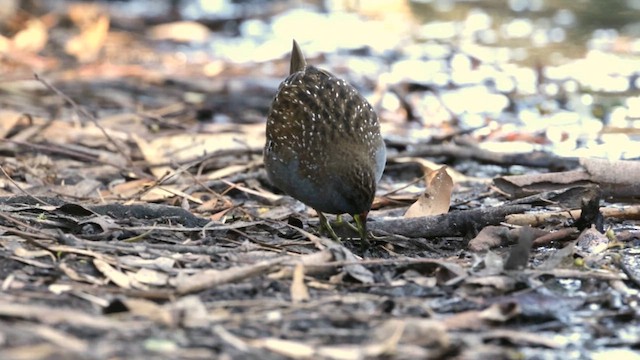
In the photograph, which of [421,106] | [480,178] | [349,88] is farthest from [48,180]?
[421,106]

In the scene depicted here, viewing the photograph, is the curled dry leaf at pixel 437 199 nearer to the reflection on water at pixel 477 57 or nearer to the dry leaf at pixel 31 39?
the reflection on water at pixel 477 57

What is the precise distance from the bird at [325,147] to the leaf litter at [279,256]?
233mm

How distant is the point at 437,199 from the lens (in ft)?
18.8

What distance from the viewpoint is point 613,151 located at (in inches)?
308

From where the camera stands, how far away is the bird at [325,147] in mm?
5168

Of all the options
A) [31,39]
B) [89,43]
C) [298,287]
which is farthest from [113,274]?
[31,39]

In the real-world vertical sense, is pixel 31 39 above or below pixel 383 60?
above

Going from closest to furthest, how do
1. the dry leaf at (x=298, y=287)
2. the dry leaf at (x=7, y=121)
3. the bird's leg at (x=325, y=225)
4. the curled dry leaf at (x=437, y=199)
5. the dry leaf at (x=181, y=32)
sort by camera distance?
the dry leaf at (x=298, y=287)
the bird's leg at (x=325, y=225)
the curled dry leaf at (x=437, y=199)
the dry leaf at (x=7, y=121)
the dry leaf at (x=181, y=32)

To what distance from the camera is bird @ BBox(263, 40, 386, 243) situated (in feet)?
17.0

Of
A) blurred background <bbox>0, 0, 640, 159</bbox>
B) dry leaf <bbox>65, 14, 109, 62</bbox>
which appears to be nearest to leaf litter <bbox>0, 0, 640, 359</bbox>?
blurred background <bbox>0, 0, 640, 159</bbox>

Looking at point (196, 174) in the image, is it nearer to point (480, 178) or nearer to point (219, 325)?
point (480, 178)

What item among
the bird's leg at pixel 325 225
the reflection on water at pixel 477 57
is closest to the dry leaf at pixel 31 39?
the reflection on water at pixel 477 57

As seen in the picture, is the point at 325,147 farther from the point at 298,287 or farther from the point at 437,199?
the point at 298,287

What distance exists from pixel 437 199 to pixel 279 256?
4.58ft
